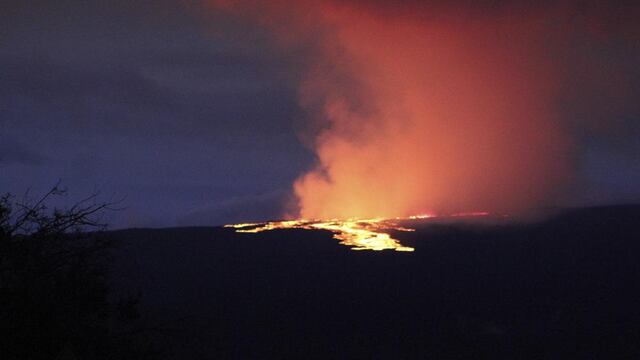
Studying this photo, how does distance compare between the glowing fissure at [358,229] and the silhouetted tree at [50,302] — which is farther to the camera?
the glowing fissure at [358,229]

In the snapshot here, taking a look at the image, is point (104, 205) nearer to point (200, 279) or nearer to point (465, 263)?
point (200, 279)

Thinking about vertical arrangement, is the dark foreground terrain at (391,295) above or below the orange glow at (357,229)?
below

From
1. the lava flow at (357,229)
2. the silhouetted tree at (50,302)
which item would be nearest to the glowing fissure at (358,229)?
the lava flow at (357,229)

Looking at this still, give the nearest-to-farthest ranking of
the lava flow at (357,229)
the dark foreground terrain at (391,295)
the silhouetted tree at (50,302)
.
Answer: the silhouetted tree at (50,302) < the dark foreground terrain at (391,295) < the lava flow at (357,229)

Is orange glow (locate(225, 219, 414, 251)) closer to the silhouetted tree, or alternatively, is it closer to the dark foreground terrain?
the dark foreground terrain

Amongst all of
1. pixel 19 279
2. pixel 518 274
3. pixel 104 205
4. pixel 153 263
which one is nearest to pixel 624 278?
pixel 518 274

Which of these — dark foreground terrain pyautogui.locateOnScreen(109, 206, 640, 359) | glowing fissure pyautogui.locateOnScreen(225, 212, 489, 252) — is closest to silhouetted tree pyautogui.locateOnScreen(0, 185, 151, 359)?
dark foreground terrain pyautogui.locateOnScreen(109, 206, 640, 359)

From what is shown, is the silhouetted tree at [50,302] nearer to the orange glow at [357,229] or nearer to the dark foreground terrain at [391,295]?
the dark foreground terrain at [391,295]
